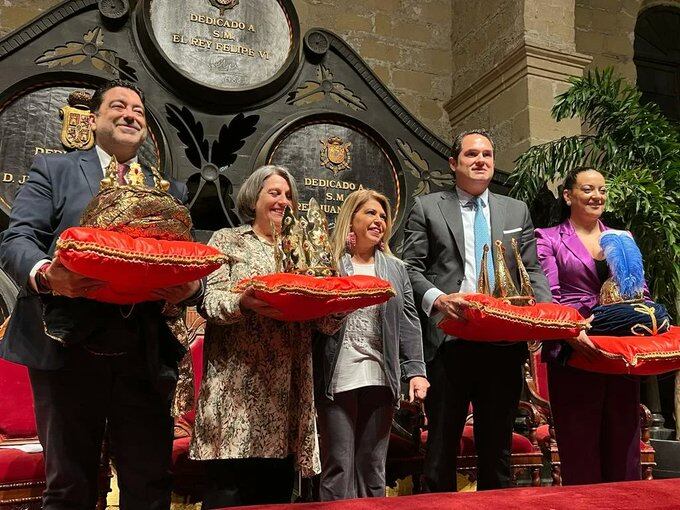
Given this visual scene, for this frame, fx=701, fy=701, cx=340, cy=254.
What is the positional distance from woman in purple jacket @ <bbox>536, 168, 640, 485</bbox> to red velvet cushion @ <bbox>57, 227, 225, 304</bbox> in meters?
1.59

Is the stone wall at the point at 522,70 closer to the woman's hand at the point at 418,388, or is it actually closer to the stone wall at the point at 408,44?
the stone wall at the point at 408,44

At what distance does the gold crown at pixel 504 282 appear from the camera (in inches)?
104

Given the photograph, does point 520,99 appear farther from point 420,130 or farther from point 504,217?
point 504,217

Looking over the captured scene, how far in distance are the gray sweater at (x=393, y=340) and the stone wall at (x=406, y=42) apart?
5202 mm

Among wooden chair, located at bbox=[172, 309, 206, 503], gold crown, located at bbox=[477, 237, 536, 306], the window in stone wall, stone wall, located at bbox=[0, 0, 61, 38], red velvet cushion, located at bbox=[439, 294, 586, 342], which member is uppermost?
the window in stone wall

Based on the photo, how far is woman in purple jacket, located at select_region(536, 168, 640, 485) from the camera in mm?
2803

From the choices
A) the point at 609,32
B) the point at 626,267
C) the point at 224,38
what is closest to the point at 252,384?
the point at 626,267

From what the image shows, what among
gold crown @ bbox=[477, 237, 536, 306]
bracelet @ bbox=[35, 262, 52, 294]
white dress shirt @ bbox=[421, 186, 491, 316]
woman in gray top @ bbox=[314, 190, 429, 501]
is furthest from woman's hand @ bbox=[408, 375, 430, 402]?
bracelet @ bbox=[35, 262, 52, 294]

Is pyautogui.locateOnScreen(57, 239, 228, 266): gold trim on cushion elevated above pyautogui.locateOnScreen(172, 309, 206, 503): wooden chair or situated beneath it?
elevated above

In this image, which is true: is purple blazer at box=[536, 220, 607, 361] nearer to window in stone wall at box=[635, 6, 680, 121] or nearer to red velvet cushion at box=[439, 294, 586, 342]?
red velvet cushion at box=[439, 294, 586, 342]

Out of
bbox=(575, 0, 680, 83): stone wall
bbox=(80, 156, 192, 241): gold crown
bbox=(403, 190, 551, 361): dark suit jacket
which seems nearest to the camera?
bbox=(80, 156, 192, 241): gold crown

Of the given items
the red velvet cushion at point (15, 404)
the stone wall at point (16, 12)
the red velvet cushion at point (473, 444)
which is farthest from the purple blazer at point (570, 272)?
the stone wall at point (16, 12)

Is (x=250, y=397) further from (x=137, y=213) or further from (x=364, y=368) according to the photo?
(x=137, y=213)

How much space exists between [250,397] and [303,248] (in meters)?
0.56
